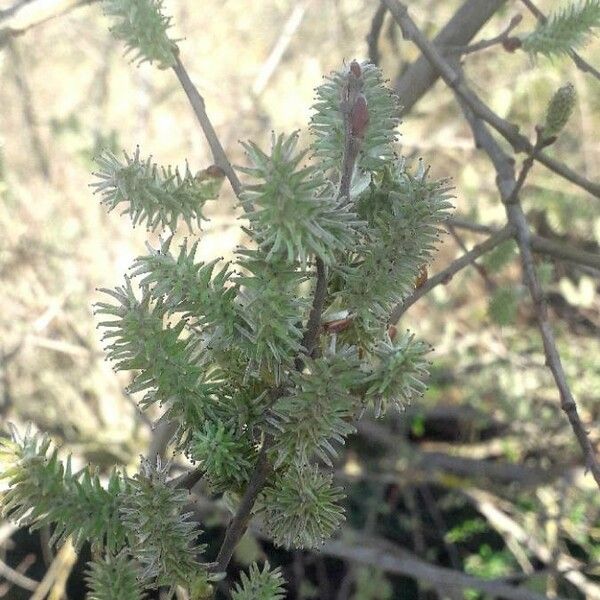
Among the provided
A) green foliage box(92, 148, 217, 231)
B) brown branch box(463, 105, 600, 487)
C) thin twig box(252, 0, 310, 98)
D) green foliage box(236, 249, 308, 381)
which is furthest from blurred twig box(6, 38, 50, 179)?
green foliage box(236, 249, 308, 381)

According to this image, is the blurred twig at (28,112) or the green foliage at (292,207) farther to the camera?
the blurred twig at (28,112)

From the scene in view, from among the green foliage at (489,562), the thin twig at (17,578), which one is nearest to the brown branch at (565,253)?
the thin twig at (17,578)

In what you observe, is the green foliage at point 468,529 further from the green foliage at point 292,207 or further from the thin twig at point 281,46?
the green foliage at point 292,207

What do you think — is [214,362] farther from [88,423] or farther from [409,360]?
[88,423]

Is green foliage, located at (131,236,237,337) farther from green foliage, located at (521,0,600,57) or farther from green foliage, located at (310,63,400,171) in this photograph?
green foliage, located at (521,0,600,57)

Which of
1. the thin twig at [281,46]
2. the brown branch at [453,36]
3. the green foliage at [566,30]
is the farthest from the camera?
the thin twig at [281,46]

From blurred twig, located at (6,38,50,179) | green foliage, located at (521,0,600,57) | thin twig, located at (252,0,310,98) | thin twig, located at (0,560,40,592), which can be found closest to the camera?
green foliage, located at (521,0,600,57)

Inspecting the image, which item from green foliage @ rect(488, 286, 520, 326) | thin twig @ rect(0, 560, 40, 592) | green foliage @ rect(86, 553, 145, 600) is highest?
green foliage @ rect(488, 286, 520, 326)
